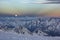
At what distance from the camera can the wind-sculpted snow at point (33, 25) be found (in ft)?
9.00

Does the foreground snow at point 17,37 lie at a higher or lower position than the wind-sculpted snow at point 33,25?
lower

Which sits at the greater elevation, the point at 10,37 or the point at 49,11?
the point at 49,11

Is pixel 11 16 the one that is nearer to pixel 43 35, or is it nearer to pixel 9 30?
pixel 9 30

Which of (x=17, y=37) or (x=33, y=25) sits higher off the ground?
(x=33, y=25)

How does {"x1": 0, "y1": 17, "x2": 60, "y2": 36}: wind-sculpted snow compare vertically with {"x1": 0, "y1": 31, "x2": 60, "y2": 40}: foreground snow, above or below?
above

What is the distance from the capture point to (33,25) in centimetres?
275

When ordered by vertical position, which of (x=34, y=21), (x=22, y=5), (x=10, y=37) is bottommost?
(x=10, y=37)

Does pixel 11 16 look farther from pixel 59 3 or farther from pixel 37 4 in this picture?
pixel 59 3

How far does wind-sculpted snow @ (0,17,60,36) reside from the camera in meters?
2.74

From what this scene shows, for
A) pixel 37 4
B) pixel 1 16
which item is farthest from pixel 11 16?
pixel 37 4

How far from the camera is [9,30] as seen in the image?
2.75 m

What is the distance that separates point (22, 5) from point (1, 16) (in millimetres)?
276

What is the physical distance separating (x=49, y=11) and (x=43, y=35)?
11.2 inches

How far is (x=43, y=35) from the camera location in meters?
2.76
